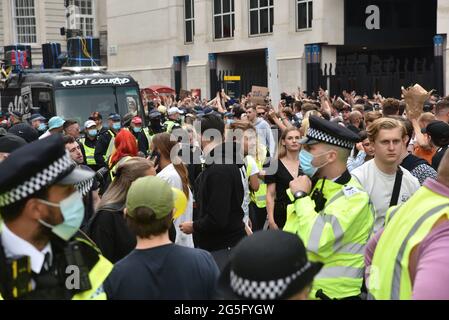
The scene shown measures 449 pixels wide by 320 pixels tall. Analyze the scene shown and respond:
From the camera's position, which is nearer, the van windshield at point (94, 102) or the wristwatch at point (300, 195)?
the wristwatch at point (300, 195)

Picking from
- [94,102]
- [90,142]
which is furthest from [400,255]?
[94,102]

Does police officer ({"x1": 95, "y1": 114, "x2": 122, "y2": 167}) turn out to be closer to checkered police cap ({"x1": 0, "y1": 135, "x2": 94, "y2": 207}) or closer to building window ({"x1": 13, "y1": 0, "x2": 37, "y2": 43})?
checkered police cap ({"x1": 0, "y1": 135, "x2": 94, "y2": 207})

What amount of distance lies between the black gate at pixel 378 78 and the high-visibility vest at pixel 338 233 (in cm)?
2032

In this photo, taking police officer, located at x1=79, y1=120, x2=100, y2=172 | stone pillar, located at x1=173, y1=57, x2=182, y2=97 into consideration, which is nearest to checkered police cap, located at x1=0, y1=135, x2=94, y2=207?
police officer, located at x1=79, y1=120, x2=100, y2=172

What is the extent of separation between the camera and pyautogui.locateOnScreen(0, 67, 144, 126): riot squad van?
14.8m

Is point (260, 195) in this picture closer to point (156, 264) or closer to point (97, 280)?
point (156, 264)

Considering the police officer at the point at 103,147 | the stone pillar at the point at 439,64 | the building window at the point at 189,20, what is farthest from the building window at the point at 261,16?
the police officer at the point at 103,147

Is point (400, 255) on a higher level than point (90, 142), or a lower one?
higher

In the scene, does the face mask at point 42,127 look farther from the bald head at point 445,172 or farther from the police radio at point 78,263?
the bald head at point 445,172

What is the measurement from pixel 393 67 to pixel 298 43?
6.41 metres

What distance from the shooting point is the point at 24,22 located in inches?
1954

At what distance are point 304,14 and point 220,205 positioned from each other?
25981 millimetres

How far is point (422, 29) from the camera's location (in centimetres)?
3475

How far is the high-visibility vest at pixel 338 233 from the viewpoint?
3936mm
